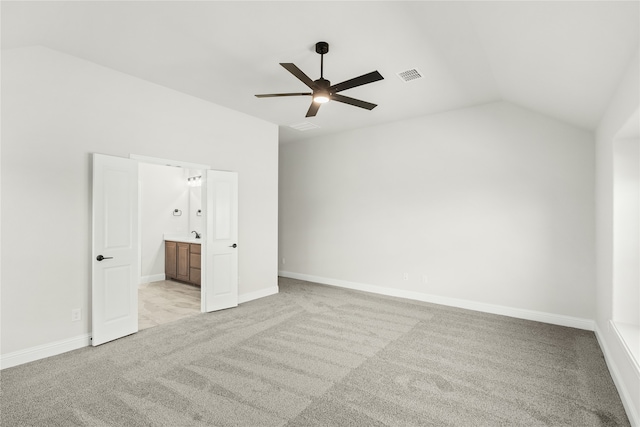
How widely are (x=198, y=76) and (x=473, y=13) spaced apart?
308 cm

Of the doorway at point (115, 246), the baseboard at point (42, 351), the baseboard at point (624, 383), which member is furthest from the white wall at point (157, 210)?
the baseboard at point (624, 383)

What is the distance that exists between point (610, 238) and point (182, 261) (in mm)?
6628

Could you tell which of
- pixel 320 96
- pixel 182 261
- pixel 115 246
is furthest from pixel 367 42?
pixel 182 261

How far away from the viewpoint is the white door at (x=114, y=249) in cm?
351

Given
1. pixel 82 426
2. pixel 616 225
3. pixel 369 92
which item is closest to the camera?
pixel 82 426

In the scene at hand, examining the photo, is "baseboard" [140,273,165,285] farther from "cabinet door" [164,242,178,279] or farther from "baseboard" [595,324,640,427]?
"baseboard" [595,324,640,427]

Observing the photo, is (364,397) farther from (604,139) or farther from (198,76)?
(198,76)

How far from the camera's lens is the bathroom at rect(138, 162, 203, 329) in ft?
19.3

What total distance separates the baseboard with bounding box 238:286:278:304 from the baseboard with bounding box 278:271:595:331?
1294mm

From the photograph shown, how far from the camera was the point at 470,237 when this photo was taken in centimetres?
497

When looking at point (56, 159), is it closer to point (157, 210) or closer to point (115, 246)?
point (115, 246)

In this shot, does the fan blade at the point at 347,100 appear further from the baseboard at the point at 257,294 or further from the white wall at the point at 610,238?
the baseboard at the point at 257,294

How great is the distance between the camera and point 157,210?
269 inches

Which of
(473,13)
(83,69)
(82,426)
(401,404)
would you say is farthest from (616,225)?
(83,69)
